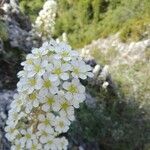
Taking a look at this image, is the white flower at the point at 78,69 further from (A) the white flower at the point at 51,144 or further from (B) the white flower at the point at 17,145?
(B) the white flower at the point at 17,145

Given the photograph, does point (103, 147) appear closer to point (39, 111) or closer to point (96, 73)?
point (96, 73)

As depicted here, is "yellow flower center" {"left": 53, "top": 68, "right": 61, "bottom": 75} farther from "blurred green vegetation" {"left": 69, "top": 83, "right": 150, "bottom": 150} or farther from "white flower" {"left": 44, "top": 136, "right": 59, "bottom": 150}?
"blurred green vegetation" {"left": 69, "top": 83, "right": 150, "bottom": 150}

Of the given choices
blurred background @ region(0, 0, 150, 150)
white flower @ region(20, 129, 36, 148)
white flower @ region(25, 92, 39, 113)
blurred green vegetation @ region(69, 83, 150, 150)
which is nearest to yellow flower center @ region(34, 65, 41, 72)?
white flower @ region(25, 92, 39, 113)

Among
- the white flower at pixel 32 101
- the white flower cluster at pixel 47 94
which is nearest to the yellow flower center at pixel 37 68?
the white flower cluster at pixel 47 94

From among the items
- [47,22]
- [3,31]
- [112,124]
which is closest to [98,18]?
[47,22]

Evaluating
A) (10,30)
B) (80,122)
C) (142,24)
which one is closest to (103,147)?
(80,122)

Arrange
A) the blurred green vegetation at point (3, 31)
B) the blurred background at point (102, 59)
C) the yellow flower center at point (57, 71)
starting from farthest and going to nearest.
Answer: the blurred background at point (102, 59), the blurred green vegetation at point (3, 31), the yellow flower center at point (57, 71)
